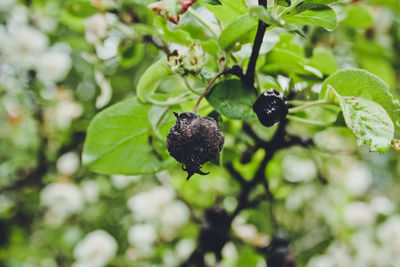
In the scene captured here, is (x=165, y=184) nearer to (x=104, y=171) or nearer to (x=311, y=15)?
(x=104, y=171)

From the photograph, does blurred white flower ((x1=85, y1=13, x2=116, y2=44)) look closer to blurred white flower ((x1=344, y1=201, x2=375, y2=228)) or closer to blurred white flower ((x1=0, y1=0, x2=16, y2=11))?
blurred white flower ((x1=0, y1=0, x2=16, y2=11))

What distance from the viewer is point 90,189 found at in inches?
73.0

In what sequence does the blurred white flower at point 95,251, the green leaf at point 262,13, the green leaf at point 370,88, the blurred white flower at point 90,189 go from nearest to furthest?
1. the green leaf at point 262,13
2. the green leaf at point 370,88
3. the blurred white flower at point 95,251
4. the blurred white flower at point 90,189

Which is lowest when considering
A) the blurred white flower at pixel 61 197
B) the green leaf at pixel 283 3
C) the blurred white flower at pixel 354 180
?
the blurred white flower at pixel 61 197

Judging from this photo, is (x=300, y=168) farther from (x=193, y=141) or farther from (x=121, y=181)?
(x=193, y=141)

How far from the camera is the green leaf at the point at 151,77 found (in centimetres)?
49

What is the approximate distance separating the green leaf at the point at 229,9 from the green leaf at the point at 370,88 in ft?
0.49

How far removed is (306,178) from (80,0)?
115 cm

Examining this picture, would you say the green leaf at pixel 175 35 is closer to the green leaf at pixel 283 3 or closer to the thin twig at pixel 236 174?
the green leaf at pixel 283 3

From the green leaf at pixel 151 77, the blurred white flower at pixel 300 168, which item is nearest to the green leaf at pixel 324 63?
the green leaf at pixel 151 77

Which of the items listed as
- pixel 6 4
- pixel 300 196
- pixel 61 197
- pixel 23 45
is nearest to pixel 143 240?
pixel 61 197

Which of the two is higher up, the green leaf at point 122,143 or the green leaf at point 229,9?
the green leaf at point 229,9

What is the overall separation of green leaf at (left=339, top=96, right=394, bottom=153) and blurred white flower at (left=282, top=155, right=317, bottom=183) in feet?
3.48

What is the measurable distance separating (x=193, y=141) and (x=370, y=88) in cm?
24
